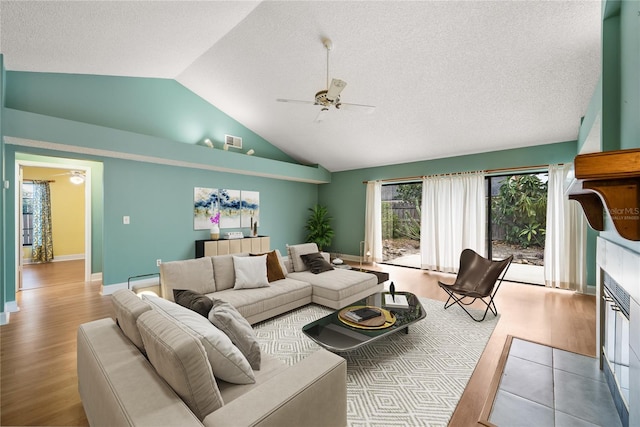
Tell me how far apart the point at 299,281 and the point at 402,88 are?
10.5ft

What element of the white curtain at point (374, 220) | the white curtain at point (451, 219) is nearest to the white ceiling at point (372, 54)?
the white curtain at point (451, 219)

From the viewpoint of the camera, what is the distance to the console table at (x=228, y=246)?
17.9ft

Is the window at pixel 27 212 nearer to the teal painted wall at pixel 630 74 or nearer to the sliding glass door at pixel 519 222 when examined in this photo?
the teal painted wall at pixel 630 74

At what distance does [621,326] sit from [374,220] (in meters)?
5.15

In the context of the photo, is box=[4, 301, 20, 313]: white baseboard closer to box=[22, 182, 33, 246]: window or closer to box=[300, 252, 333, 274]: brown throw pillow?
box=[300, 252, 333, 274]: brown throw pillow

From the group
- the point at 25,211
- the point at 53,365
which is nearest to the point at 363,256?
the point at 53,365

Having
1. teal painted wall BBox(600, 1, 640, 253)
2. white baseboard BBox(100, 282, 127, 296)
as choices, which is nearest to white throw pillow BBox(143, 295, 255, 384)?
teal painted wall BBox(600, 1, 640, 253)

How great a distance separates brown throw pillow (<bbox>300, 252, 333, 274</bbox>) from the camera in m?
4.11

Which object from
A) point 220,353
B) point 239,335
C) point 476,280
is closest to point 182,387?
point 220,353

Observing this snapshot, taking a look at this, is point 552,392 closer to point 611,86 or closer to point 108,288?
point 611,86

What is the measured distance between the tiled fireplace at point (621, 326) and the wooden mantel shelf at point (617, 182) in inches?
12.9

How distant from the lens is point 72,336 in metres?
2.92

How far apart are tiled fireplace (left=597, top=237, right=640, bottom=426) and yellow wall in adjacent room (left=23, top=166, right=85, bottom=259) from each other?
9.83 m

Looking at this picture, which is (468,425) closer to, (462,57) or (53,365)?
(53,365)
